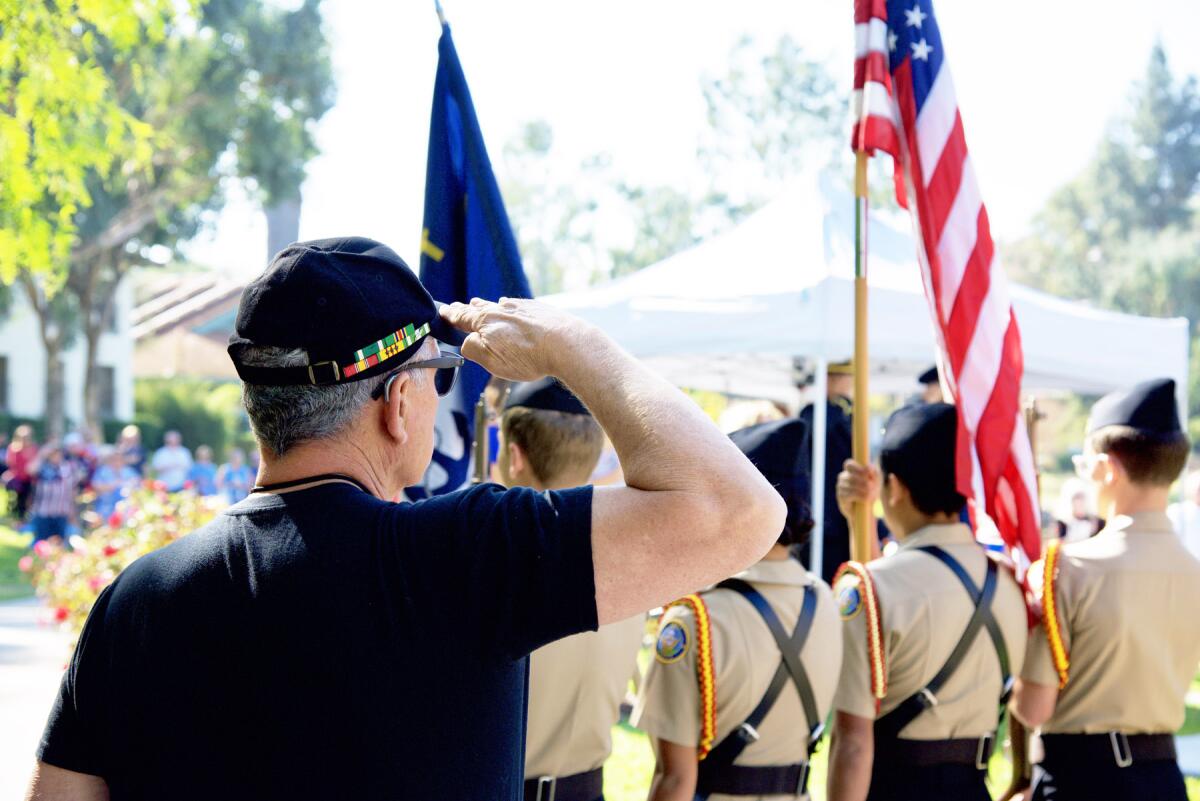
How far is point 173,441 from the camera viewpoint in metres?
19.9

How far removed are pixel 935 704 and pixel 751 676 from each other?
647mm

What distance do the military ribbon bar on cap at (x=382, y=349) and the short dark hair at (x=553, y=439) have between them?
4.81ft

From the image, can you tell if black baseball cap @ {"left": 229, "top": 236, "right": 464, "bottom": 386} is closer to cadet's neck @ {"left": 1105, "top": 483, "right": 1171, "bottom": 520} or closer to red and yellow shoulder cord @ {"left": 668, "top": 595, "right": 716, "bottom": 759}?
red and yellow shoulder cord @ {"left": 668, "top": 595, "right": 716, "bottom": 759}

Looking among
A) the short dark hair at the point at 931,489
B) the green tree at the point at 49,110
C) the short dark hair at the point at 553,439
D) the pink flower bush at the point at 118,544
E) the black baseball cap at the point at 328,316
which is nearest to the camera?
A: the black baseball cap at the point at 328,316

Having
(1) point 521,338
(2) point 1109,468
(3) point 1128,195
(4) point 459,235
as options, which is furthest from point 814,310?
(3) point 1128,195

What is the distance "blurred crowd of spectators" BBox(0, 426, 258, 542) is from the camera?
15.6 meters

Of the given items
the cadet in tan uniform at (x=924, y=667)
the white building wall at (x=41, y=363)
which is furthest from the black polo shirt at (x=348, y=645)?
the white building wall at (x=41, y=363)

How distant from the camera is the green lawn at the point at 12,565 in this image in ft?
46.2

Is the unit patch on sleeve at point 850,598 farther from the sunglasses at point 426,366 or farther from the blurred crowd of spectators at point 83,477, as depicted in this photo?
the blurred crowd of spectators at point 83,477

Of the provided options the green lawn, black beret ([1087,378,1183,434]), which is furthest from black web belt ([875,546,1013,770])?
the green lawn

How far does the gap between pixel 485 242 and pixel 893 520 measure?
1.54 m

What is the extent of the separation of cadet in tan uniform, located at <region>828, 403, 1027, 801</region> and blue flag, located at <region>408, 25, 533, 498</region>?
1.32 metres

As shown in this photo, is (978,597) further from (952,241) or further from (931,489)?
(952,241)

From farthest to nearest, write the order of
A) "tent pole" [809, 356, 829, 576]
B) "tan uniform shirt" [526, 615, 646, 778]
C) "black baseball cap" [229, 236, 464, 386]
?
"tent pole" [809, 356, 829, 576] → "tan uniform shirt" [526, 615, 646, 778] → "black baseball cap" [229, 236, 464, 386]
